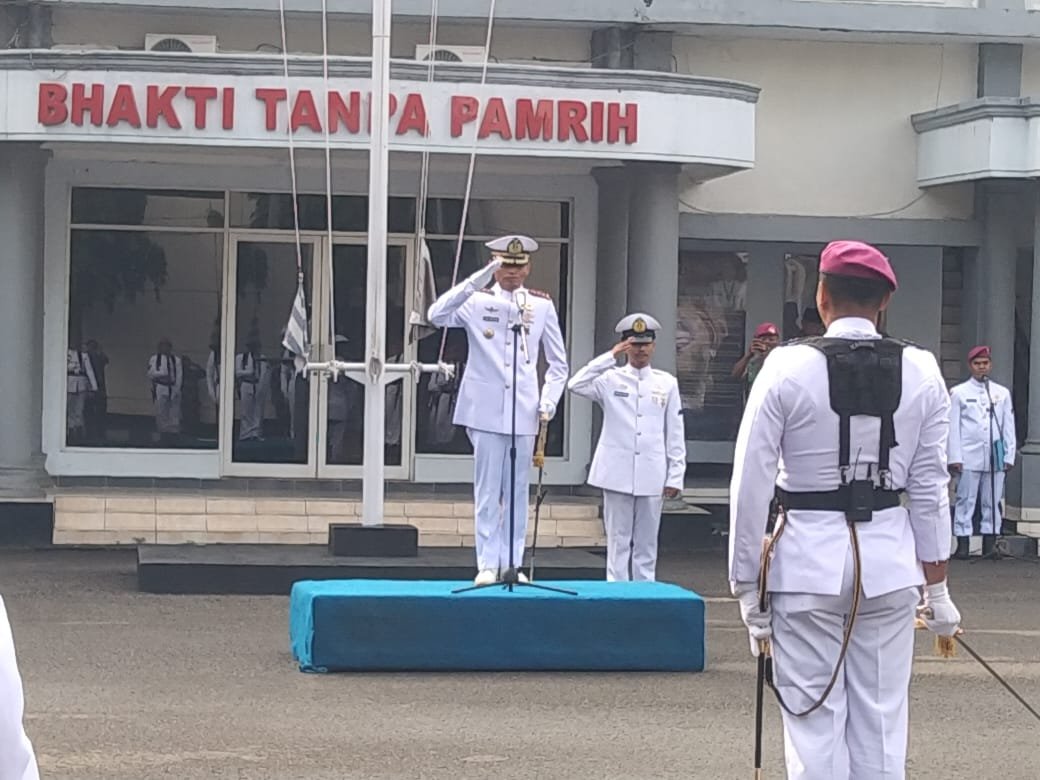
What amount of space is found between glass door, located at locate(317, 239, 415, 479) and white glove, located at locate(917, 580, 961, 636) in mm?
12473

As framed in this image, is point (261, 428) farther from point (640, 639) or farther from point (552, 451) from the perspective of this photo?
point (640, 639)

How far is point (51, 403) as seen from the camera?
17.7 metres

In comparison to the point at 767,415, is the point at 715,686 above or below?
below

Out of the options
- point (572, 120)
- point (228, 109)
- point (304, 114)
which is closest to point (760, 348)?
point (572, 120)

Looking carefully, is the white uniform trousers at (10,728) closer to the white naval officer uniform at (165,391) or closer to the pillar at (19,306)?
the pillar at (19,306)

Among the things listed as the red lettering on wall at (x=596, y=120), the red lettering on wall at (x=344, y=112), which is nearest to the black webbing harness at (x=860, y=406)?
the red lettering on wall at (x=344, y=112)

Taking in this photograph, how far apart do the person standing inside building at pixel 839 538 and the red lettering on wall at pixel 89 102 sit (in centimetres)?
1080

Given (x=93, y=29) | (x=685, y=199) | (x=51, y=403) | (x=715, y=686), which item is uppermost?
(x=93, y=29)

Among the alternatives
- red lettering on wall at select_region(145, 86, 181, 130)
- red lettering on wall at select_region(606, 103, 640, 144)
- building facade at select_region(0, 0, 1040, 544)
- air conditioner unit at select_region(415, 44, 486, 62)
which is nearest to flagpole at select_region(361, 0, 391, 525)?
red lettering on wall at select_region(145, 86, 181, 130)

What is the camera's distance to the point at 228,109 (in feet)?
50.9

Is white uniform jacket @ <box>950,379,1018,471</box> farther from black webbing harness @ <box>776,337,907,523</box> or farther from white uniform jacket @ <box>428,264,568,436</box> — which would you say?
black webbing harness @ <box>776,337,907,523</box>

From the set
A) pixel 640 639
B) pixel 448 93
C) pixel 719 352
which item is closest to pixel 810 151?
pixel 719 352

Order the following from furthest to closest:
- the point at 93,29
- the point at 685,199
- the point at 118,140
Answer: the point at 685,199
the point at 93,29
the point at 118,140

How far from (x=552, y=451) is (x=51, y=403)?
4784 mm
